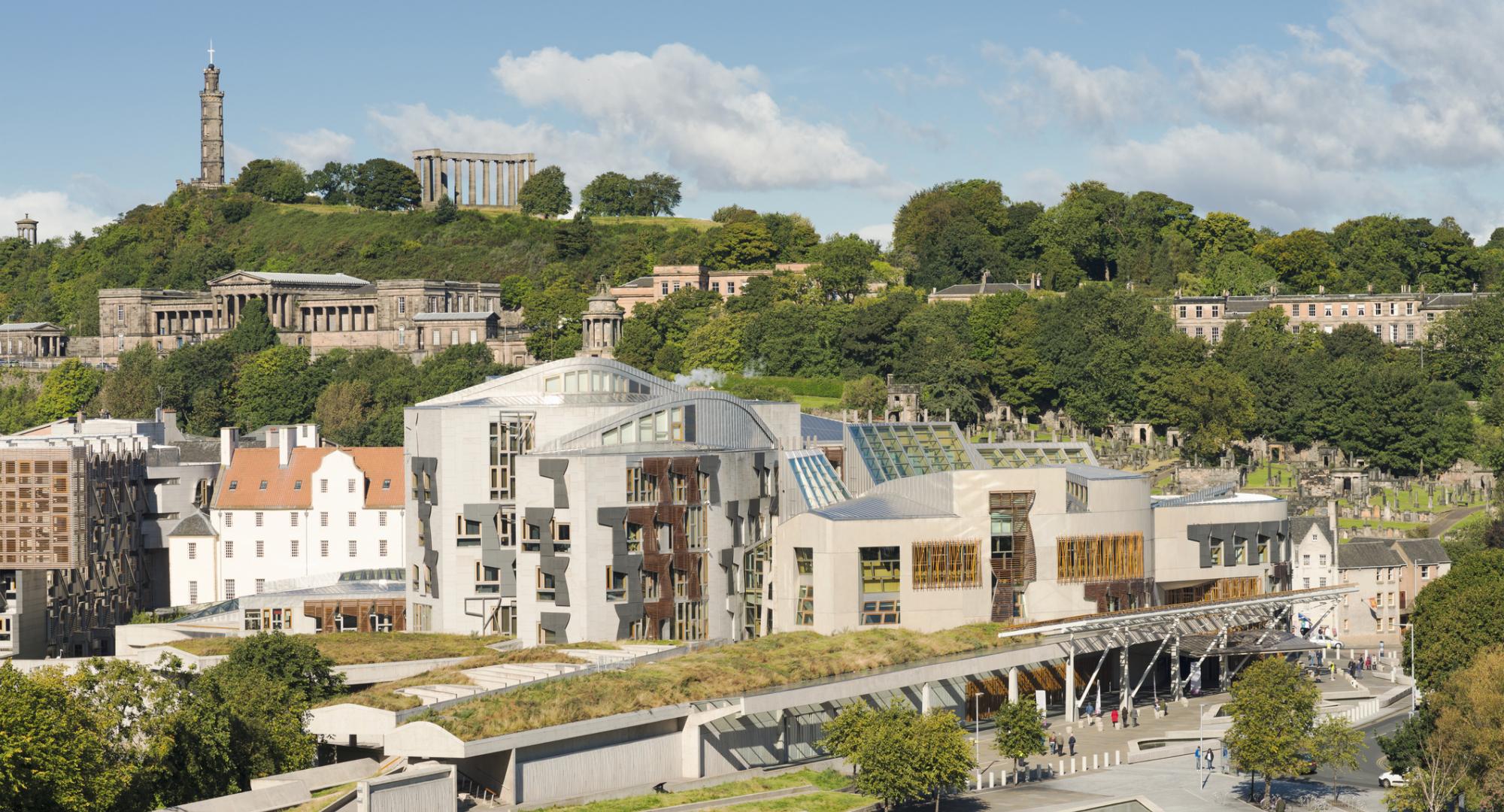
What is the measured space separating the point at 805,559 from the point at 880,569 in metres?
3.38

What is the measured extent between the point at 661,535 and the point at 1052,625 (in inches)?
670

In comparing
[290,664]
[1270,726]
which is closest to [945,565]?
[1270,726]

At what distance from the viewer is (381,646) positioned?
295 ft

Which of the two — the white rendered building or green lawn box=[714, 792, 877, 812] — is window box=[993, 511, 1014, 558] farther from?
the white rendered building

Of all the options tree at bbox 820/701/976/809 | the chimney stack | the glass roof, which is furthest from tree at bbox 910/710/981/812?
the chimney stack

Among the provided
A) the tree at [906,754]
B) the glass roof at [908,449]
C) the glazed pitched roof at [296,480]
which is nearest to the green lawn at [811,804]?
the tree at [906,754]

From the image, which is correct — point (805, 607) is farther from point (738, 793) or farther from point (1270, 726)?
point (1270, 726)

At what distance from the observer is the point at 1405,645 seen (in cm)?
10450

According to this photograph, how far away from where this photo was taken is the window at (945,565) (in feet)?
305

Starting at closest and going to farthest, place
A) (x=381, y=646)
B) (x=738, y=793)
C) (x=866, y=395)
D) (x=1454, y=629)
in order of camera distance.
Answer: (x=738, y=793) → (x=381, y=646) → (x=1454, y=629) → (x=866, y=395)

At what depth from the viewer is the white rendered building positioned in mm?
132125

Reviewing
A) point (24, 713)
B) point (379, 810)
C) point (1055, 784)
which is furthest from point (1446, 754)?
point (24, 713)

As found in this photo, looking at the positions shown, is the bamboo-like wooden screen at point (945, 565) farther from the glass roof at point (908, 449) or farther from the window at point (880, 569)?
the glass roof at point (908, 449)

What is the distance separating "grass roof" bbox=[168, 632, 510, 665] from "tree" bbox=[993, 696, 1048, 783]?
2166cm
